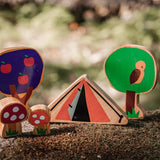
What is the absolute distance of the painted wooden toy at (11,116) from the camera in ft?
6.42

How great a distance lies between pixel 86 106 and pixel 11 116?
733 millimetres

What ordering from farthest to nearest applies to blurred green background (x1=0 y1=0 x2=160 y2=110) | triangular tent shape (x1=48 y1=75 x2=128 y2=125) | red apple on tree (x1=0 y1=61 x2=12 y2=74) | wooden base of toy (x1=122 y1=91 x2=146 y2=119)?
blurred green background (x1=0 y1=0 x2=160 y2=110), wooden base of toy (x1=122 y1=91 x2=146 y2=119), triangular tent shape (x1=48 y1=75 x2=128 y2=125), red apple on tree (x1=0 y1=61 x2=12 y2=74)

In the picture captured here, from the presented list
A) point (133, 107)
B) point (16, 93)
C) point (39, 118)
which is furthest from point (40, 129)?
point (133, 107)

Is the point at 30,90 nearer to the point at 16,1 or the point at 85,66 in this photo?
the point at 85,66

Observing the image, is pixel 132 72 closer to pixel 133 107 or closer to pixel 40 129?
pixel 133 107

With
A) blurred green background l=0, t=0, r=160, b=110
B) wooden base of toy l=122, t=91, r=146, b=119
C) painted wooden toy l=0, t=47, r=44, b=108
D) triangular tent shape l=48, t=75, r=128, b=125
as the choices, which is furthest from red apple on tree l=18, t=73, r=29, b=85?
blurred green background l=0, t=0, r=160, b=110

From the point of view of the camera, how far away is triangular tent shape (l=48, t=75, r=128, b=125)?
2.33m

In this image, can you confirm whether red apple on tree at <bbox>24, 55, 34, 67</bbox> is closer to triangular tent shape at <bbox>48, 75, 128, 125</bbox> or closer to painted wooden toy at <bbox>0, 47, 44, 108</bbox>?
painted wooden toy at <bbox>0, 47, 44, 108</bbox>

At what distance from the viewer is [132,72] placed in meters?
2.50

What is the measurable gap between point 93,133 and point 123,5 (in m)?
2.43

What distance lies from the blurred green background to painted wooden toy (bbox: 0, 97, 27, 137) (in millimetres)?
1561

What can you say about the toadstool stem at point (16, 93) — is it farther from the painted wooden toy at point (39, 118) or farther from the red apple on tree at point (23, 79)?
the painted wooden toy at point (39, 118)

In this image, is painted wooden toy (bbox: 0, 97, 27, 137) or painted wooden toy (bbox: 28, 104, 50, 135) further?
painted wooden toy (bbox: 28, 104, 50, 135)

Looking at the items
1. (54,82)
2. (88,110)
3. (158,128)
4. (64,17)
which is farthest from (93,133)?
(64,17)
